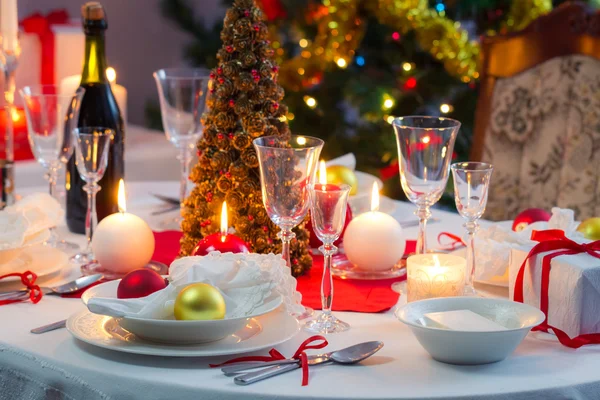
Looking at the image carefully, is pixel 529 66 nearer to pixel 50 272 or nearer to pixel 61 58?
pixel 50 272

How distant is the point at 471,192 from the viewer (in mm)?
1184

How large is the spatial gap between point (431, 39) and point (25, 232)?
1786mm

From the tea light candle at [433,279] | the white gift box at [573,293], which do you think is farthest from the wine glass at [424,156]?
the white gift box at [573,293]

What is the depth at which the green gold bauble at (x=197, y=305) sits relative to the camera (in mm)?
990

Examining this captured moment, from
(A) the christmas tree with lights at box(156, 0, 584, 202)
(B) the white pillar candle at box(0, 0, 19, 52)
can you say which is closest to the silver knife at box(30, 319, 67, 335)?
(B) the white pillar candle at box(0, 0, 19, 52)

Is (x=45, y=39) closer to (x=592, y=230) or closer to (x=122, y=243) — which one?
(x=122, y=243)

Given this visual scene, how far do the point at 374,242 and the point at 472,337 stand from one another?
436 mm

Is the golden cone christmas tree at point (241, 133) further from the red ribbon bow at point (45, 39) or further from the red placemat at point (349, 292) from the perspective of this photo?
the red ribbon bow at point (45, 39)

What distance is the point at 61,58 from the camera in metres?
3.15

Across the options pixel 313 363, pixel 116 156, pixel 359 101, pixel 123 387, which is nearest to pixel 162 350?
pixel 123 387

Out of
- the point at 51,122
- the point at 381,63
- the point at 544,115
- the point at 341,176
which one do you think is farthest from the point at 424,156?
the point at 381,63

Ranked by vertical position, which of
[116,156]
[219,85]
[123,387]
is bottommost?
[123,387]

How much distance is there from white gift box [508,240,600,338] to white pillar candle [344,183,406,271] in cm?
30

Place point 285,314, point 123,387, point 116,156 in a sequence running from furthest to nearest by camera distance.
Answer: point 116,156, point 285,314, point 123,387
